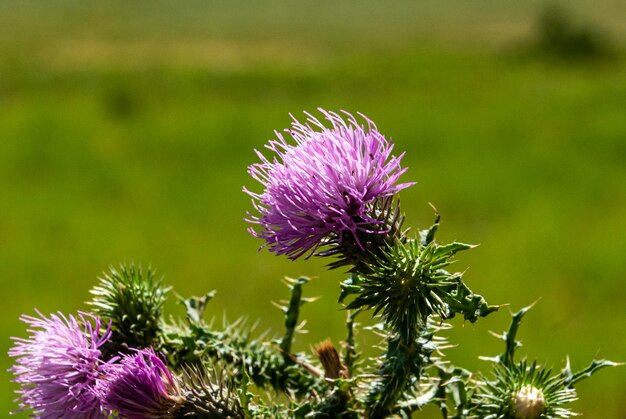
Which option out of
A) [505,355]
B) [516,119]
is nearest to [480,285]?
[516,119]

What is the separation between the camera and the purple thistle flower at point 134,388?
1.80m

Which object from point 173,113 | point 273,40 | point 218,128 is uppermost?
point 273,40

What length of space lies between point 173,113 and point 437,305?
730 inches

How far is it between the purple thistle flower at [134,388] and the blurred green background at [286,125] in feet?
18.2

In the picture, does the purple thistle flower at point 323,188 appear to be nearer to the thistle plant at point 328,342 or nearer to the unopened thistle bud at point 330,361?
the thistle plant at point 328,342

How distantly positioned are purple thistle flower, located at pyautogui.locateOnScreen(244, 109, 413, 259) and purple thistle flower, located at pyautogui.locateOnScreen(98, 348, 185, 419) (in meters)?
0.38

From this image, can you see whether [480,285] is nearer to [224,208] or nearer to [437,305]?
[224,208]

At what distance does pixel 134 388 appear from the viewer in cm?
180

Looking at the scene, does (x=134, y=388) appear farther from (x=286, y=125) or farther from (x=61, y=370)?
(x=286, y=125)

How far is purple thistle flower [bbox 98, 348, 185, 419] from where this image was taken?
5.92 ft

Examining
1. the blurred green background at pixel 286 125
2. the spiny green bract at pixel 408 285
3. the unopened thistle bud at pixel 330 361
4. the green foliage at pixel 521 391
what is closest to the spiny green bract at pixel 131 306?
the unopened thistle bud at pixel 330 361

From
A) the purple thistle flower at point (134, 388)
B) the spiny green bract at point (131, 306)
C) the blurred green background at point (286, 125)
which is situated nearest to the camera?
the purple thistle flower at point (134, 388)

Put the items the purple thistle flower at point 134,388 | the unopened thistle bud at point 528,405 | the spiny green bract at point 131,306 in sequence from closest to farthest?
1. the purple thistle flower at point 134,388
2. the unopened thistle bud at point 528,405
3. the spiny green bract at point 131,306

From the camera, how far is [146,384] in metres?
1.81
